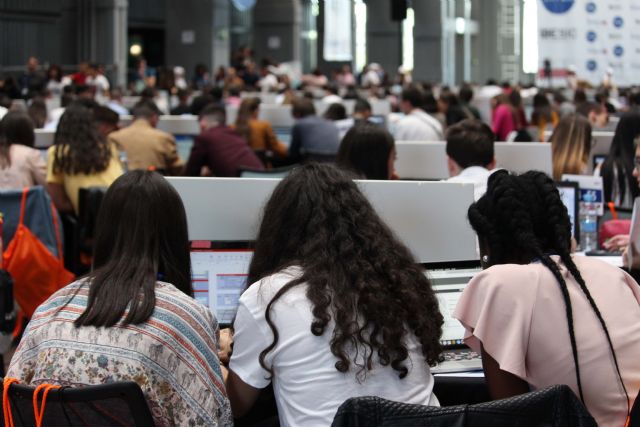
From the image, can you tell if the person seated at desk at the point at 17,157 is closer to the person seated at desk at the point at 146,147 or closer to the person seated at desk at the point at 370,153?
the person seated at desk at the point at 146,147

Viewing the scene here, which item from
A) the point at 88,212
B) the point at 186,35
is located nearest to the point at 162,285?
the point at 88,212

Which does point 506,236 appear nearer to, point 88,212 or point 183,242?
point 183,242

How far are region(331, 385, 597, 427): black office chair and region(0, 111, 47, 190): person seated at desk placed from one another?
521 centimetres

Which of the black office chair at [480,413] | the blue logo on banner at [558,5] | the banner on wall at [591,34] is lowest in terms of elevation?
the black office chair at [480,413]

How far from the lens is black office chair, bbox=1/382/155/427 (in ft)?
8.15

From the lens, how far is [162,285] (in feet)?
9.39

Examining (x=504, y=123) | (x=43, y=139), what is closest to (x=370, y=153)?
(x=43, y=139)

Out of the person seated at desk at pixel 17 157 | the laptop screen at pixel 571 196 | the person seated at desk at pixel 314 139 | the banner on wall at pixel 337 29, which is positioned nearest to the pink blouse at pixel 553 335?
the laptop screen at pixel 571 196

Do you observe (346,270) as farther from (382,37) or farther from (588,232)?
(382,37)

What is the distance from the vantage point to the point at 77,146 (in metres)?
7.05

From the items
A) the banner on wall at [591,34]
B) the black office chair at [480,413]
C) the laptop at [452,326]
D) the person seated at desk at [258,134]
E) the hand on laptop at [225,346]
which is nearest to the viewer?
the black office chair at [480,413]

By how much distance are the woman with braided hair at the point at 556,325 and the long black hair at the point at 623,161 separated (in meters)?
3.55

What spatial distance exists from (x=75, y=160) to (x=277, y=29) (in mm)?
26369

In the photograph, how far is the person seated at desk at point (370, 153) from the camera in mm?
5762
